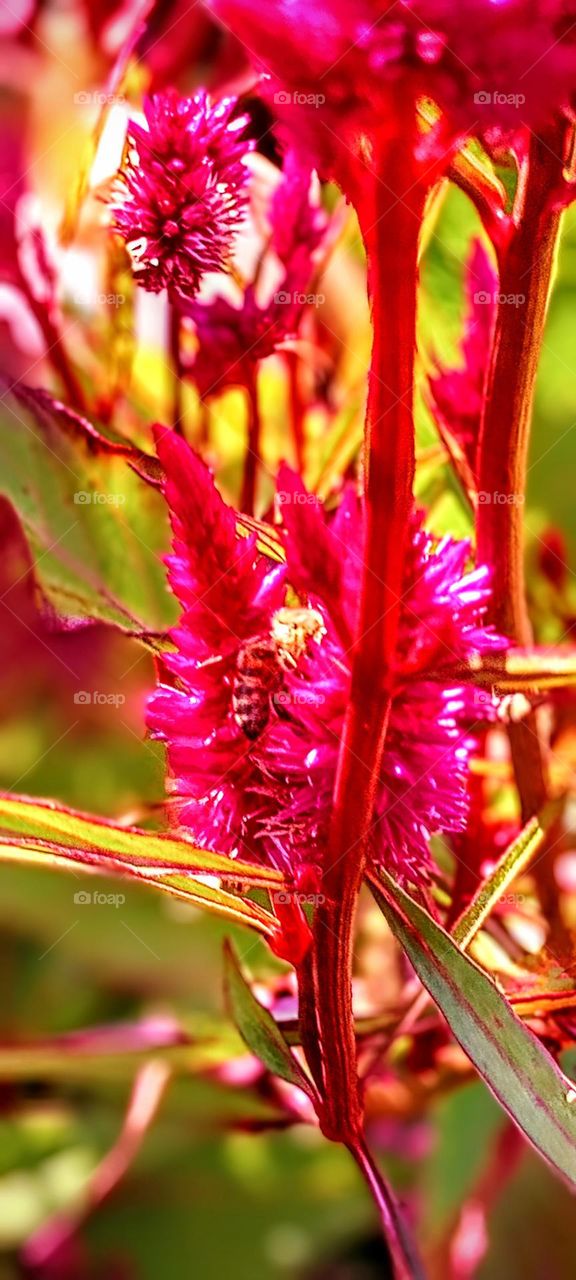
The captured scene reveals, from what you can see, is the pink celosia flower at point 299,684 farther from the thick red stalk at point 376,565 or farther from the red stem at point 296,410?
the red stem at point 296,410

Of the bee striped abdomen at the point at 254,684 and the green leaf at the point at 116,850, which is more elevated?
the bee striped abdomen at the point at 254,684

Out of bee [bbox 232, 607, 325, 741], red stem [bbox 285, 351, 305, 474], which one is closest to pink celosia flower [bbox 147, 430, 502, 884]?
bee [bbox 232, 607, 325, 741]

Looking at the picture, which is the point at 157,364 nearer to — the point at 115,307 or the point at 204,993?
the point at 115,307

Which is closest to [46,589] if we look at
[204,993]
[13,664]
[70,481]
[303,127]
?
[70,481]

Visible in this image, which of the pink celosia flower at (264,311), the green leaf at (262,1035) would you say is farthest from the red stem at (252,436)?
the green leaf at (262,1035)

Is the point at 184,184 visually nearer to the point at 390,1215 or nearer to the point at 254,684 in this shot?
the point at 254,684

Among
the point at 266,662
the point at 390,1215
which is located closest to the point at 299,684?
the point at 266,662

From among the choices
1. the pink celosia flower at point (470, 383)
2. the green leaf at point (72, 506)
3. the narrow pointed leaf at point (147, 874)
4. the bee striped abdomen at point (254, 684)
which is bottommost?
the narrow pointed leaf at point (147, 874)
